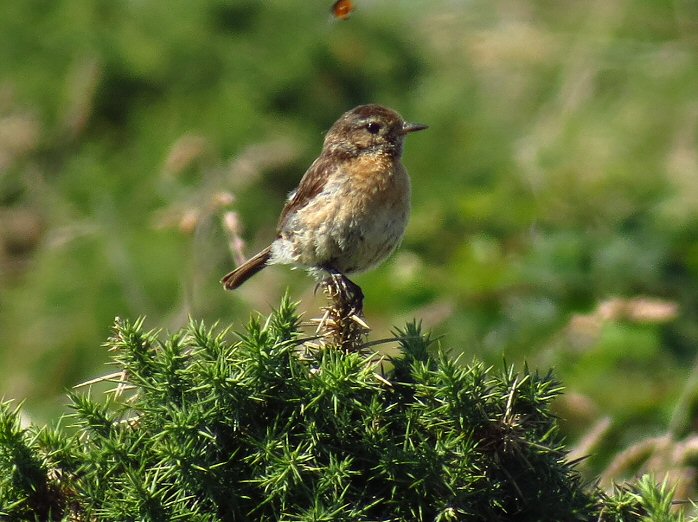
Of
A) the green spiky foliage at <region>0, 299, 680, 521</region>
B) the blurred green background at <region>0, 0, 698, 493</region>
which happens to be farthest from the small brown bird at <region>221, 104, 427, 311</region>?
the green spiky foliage at <region>0, 299, 680, 521</region>

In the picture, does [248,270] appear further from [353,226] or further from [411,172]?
[411,172]

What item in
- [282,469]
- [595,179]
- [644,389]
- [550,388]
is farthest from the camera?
[595,179]

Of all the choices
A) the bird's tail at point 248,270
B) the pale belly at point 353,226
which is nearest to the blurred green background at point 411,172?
the bird's tail at point 248,270

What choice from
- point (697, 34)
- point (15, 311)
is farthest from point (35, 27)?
point (697, 34)

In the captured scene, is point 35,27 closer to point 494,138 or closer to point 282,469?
point 494,138

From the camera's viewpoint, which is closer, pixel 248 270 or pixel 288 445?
pixel 288 445

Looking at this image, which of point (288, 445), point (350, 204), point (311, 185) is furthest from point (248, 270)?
point (288, 445)
